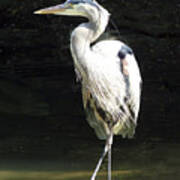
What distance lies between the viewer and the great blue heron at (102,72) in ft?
13.5

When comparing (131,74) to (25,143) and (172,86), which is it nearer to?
(25,143)

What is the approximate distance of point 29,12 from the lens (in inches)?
446

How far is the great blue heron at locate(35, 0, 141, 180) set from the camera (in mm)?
4113

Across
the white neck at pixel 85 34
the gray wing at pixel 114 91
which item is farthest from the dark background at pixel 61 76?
the white neck at pixel 85 34

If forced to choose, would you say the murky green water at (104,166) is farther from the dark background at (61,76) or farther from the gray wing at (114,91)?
the gray wing at (114,91)

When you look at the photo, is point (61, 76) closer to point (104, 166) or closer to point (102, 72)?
point (104, 166)

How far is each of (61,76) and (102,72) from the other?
390 cm

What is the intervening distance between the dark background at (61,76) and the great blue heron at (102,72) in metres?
1.06

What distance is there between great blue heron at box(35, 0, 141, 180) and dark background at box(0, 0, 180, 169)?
1063 mm

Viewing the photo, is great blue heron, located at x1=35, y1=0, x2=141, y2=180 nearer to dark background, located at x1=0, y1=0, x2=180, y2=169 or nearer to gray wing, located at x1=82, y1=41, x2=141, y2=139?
gray wing, located at x1=82, y1=41, x2=141, y2=139

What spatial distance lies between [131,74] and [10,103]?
9.54ft

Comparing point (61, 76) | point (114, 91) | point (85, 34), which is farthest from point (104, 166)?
point (61, 76)

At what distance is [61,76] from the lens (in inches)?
324

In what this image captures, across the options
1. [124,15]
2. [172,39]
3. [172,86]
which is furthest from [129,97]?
[124,15]
